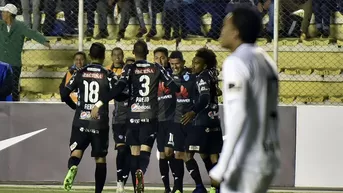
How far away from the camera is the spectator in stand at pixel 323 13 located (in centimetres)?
1808

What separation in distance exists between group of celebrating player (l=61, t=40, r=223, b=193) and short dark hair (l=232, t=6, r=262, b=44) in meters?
7.14

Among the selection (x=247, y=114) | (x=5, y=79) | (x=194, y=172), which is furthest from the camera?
(x=5, y=79)

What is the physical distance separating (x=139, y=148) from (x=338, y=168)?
3.91 meters

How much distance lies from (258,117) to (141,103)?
8.29m

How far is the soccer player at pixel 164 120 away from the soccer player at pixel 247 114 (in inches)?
352

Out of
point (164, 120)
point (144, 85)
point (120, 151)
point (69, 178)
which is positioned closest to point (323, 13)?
point (164, 120)

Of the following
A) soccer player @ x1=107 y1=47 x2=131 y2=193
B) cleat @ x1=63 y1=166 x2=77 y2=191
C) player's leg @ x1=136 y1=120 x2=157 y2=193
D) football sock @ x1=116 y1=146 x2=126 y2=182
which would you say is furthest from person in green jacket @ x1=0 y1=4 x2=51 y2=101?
cleat @ x1=63 y1=166 x2=77 y2=191

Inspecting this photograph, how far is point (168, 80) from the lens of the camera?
1434 cm

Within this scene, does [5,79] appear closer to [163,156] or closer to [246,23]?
[163,156]

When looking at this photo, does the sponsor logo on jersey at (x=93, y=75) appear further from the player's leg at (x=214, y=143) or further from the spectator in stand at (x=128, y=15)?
the spectator in stand at (x=128, y=15)

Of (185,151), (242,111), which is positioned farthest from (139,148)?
(242,111)

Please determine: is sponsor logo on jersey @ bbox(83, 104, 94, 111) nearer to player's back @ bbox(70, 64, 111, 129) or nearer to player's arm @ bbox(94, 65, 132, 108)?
player's back @ bbox(70, 64, 111, 129)

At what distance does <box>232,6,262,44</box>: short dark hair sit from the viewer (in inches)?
252

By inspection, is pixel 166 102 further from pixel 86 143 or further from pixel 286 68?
pixel 286 68
